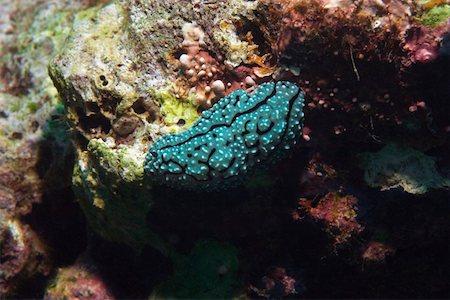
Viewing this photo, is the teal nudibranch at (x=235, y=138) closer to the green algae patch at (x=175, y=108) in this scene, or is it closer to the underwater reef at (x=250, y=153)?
the underwater reef at (x=250, y=153)

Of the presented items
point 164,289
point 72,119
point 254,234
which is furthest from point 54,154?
point 254,234

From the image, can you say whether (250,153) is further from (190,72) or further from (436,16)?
(436,16)

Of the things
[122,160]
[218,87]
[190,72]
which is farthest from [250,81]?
[122,160]

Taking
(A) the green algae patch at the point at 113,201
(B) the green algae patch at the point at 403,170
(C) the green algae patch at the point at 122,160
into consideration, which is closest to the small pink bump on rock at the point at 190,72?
(C) the green algae patch at the point at 122,160

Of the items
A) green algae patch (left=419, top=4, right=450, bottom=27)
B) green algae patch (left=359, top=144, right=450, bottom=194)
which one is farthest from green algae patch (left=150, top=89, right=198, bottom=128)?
green algae patch (left=419, top=4, right=450, bottom=27)

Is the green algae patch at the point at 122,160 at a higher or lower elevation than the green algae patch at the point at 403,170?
lower

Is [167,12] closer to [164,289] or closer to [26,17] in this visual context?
[164,289]

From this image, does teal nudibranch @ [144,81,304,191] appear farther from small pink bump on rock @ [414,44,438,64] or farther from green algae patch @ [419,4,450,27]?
green algae patch @ [419,4,450,27]
